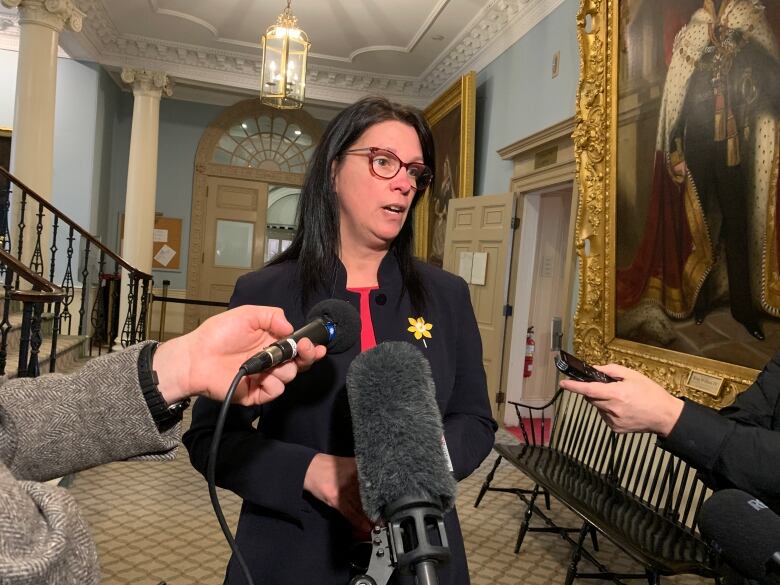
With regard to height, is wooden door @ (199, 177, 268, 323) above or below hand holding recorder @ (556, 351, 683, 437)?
above

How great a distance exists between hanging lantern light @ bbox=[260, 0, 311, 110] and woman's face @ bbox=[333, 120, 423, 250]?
4116 millimetres

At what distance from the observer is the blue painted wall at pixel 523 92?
207 inches

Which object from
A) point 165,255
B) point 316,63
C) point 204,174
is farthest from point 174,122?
point 316,63

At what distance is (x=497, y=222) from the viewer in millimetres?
6250

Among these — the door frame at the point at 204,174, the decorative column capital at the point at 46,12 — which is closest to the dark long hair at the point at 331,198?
the decorative column capital at the point at 46,12

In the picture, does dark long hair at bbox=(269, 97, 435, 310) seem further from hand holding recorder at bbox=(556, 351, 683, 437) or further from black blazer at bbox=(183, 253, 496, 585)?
hand holding recorder at bbox=(556, 351, 683, 437)

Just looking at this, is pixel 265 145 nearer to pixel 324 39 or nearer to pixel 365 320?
pixel 324 39

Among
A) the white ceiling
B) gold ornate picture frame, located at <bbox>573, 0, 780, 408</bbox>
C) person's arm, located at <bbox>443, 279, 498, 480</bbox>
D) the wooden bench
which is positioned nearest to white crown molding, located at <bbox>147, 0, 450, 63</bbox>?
the white ceiling

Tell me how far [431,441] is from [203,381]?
0.37 m

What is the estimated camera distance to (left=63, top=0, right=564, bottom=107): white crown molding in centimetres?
684

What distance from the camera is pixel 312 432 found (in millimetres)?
1269

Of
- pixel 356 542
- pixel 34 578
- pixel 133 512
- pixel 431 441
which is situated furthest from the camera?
pixel 133 512

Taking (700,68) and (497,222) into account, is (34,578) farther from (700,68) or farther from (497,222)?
(497,222)

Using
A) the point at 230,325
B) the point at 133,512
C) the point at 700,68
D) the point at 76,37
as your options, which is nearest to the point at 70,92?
the point at 76,37
